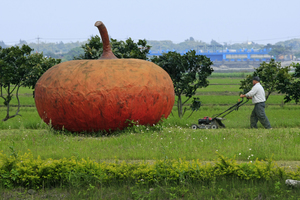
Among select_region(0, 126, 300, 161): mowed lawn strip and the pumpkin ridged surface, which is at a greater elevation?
the pumpkin ridged surface

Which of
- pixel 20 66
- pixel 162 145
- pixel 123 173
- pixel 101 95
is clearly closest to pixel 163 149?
pixel 162 145

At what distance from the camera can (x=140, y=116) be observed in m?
9.84

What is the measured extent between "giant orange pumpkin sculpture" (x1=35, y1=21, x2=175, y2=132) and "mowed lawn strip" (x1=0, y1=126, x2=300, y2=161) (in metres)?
0.43

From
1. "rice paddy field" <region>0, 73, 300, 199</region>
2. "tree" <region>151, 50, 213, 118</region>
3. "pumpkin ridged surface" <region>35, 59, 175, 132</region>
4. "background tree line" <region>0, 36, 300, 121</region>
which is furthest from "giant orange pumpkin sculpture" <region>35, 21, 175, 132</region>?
"background tree line" <region>0, 36, 300, 121</region>

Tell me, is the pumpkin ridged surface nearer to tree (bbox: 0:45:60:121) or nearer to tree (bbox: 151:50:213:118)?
tree (bbox: 151:50:213:118)

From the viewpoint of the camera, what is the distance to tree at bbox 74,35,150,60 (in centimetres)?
1537

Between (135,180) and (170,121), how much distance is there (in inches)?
264

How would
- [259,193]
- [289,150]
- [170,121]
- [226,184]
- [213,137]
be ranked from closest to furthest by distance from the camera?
[259,193] → [226,184] → [289,150] → [213,137] → [170,121]

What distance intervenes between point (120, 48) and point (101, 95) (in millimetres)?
6748

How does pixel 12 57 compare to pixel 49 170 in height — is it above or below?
above

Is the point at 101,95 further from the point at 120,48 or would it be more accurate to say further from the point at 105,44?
the point at 120,48

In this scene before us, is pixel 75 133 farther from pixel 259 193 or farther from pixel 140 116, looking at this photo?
pixel 259 193

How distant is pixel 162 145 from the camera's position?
24.3 feet

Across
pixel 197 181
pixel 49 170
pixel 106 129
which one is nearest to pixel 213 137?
pixel 106 129
